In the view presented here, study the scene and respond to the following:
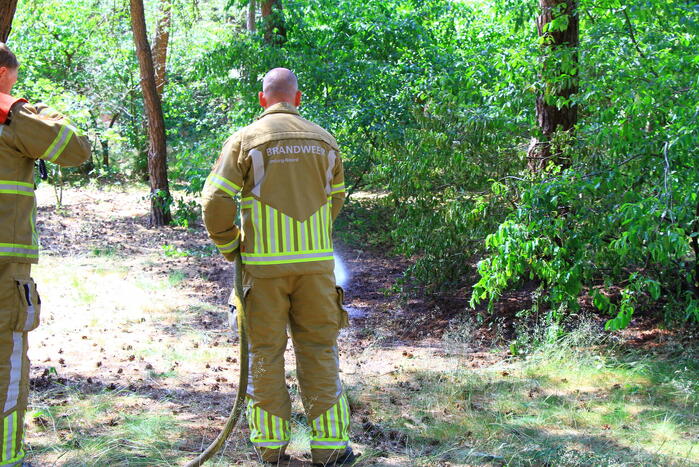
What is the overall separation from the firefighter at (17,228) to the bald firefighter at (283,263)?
2.69 ft

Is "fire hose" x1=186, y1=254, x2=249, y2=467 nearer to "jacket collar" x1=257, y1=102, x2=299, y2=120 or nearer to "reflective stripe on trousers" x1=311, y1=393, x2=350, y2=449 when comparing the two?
"reflective stripe on trousers" x1=311, y1=393, x2=350, y2=449

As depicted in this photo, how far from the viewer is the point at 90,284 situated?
8.32m

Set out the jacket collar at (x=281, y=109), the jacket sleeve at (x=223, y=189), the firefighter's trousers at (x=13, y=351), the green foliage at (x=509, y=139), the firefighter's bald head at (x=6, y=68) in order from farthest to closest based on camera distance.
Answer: the green foliage at (x=509, y=139) < the jacket collar at (x=281, y=109) < the jacket sleeve at (x=223, y=189) < the firefighter's bald head at (x=6, y=68) < the firefighter's trousers at (x=13, y=351)

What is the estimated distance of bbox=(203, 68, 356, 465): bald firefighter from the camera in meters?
3.64

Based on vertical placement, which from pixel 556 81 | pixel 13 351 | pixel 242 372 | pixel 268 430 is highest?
pixel 556 81

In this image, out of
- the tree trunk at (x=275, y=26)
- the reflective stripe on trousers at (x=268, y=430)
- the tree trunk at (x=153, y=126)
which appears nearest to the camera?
the reflective stripe on trousers at (x=268, y=430)

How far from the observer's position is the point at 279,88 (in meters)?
3.88

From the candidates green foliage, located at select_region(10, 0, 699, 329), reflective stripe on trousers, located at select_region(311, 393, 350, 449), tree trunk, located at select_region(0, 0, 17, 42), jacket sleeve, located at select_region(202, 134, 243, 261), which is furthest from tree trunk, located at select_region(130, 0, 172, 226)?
reflective stripe on trousers, located at select_region(311, 393, 350, 449)

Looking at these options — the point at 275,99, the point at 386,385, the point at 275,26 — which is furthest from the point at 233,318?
the point at 275,26

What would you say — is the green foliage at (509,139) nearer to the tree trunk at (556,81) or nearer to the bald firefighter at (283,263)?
the tree trunk at (556,81)

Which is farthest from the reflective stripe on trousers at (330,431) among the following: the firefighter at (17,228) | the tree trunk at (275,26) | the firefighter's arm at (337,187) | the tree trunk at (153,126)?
the tree trunk at (153,126)

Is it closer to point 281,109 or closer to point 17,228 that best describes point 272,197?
point 281,109

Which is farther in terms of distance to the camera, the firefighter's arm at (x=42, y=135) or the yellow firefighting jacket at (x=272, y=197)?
the yellow firefighting jacket at (x=272, y=197)

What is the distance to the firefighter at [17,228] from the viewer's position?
3.30m
